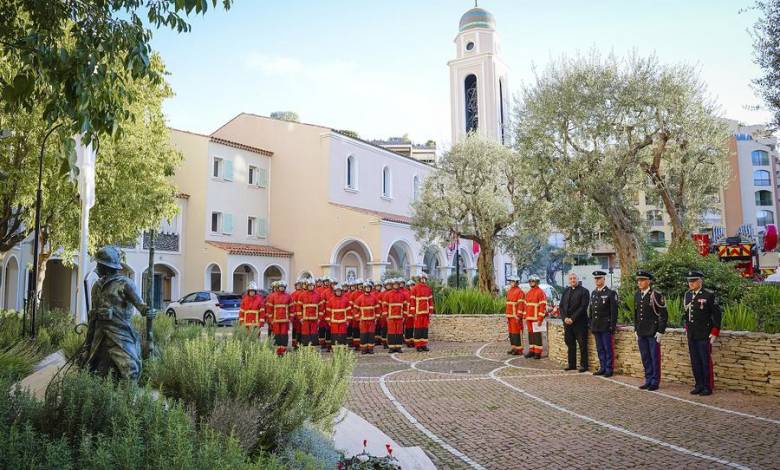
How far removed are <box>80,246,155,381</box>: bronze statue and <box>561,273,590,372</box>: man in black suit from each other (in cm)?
895

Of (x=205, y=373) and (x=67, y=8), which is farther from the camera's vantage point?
(x=67, y=8)

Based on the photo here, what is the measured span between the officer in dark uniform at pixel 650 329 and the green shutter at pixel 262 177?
1135 inches

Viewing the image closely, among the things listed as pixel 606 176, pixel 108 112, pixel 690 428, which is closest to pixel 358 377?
pixel 690 428

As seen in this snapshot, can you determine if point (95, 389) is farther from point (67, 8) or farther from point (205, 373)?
point (67, 8)

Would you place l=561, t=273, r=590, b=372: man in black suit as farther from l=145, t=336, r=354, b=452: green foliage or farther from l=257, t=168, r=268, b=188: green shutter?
l=257, t=168, r=268, b=188: green shutter

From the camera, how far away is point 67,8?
6594 mm

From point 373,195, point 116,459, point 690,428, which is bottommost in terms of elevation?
point 690,428

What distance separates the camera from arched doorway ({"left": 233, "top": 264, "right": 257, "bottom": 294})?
1323 inches

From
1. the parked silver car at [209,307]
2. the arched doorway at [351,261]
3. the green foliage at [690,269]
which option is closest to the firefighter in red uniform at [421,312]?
the green foliage at [690,269]

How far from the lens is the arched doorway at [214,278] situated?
3153 cm

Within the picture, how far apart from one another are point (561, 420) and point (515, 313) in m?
7.06

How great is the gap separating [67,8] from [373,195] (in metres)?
33.1

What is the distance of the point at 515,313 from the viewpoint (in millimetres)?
15047

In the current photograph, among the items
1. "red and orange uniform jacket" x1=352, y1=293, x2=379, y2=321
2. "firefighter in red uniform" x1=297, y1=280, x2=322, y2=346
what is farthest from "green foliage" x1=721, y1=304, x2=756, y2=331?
"firefighter in red uniform" x1=297, y1=280, x2=322, y2=346
